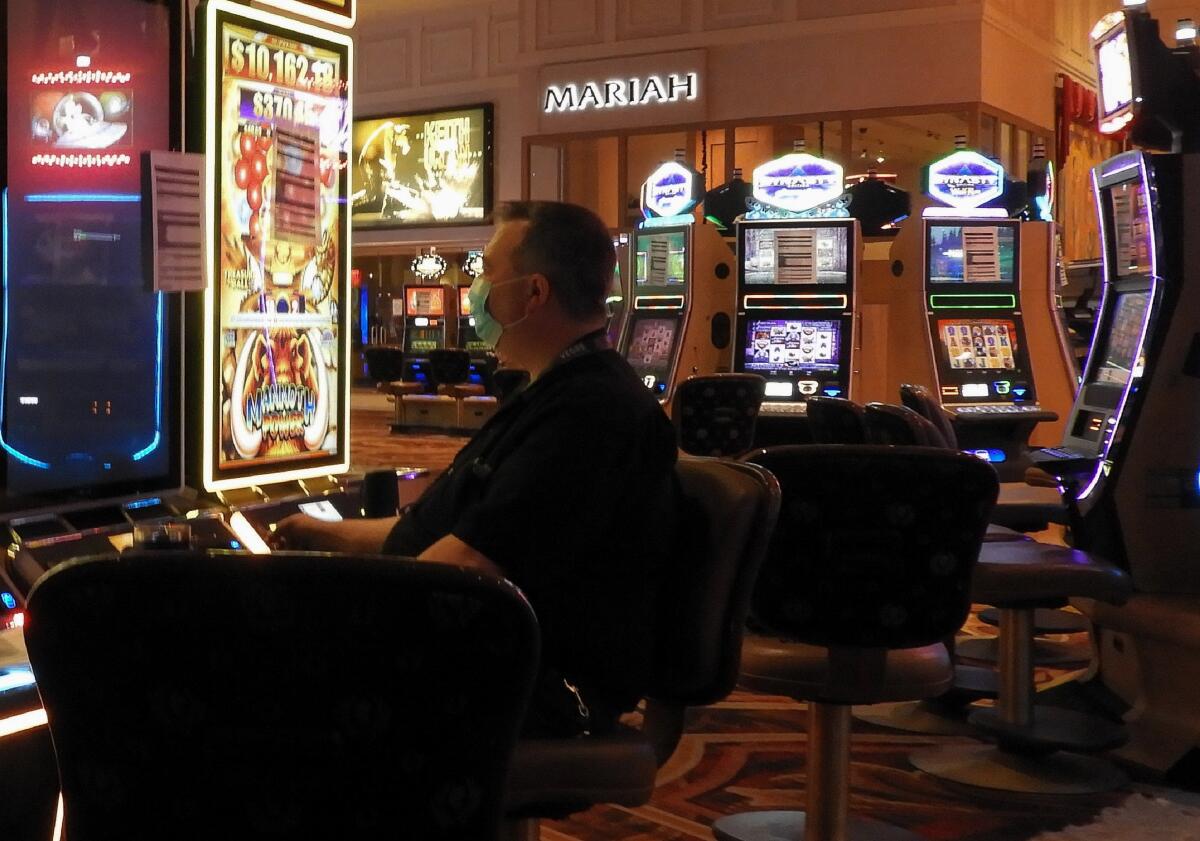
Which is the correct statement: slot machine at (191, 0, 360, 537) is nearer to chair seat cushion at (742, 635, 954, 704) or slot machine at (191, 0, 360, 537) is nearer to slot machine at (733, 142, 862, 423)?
chair seat cushion at (742, 635, 954, 704)

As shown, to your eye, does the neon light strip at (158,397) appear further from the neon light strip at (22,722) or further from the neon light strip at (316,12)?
the neon light strip at (22,722)

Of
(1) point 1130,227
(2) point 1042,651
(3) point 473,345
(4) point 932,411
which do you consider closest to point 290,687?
(1) point 1130,227

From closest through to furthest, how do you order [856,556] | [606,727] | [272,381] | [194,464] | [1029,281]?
1. [606,727]
2. [856,556]
3. [194,464]
4. [272,381]
5. [1029,281]

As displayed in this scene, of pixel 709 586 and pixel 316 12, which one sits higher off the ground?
pixel 316 12

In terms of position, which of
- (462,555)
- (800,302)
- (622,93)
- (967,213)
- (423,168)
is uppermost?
(622,93)

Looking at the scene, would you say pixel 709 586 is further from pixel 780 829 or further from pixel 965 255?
pixel 965 255

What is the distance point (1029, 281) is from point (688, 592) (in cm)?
684

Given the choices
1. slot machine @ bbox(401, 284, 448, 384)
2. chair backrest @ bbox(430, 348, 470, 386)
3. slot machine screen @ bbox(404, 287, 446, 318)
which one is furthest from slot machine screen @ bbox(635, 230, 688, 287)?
slot machine screen @ bbox(404, 287, 446, 318)

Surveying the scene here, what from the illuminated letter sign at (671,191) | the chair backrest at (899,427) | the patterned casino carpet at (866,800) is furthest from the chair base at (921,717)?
the illuminated letter sign at (671,191)

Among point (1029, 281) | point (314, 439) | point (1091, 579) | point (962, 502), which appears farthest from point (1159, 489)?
point (1029, 281)

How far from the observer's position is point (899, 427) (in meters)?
3.42

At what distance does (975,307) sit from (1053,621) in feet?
9.45

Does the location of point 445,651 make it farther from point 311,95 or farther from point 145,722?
point 311,95

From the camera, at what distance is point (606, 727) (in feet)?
5.64
